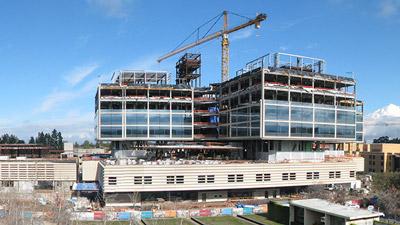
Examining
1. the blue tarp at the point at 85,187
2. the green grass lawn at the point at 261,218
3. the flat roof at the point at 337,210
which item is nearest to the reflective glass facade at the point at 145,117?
the blue tarp at the point at 85,187

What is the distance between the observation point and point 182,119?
119 meters

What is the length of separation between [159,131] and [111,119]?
13001mm

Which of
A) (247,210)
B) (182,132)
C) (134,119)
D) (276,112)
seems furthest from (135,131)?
(247,210)

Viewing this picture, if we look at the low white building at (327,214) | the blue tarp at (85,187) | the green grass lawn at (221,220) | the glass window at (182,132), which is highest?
the glass window at (182,132)

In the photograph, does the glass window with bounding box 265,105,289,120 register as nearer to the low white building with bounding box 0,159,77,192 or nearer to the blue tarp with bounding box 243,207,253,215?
the blue tarp with bounding box 243,207,253,215

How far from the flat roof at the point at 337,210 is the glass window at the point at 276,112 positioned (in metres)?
33.7

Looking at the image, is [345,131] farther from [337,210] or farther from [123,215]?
[123,215]

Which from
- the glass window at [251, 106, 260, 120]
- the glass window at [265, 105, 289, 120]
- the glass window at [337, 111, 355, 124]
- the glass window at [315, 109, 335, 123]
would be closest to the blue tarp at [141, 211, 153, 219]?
the glass window at [251, 106, 260, 120]

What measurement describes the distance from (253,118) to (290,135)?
30.5 feet

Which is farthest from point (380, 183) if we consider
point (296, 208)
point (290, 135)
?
point (296, 208)

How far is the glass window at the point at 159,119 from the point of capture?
380 feet

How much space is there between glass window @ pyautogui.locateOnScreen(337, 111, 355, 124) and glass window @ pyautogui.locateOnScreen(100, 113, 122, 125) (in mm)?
55202

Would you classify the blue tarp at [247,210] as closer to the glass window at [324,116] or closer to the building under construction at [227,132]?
the building under construction at [227,132]

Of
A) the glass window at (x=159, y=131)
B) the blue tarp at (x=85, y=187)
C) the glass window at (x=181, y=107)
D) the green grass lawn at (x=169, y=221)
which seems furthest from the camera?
the glass window at (x=181, y=107)
